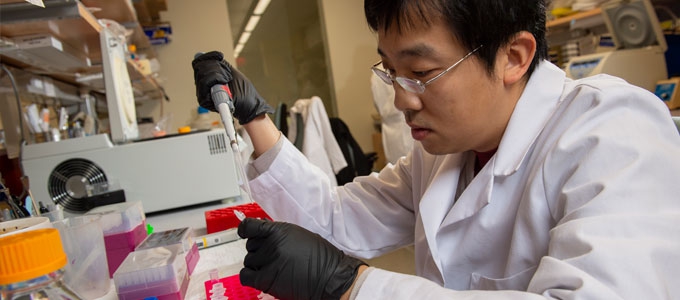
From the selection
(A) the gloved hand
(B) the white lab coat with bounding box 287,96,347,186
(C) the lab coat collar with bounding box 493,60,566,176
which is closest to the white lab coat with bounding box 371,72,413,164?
(B) the white lab coat with bounding box 287,96,347,186

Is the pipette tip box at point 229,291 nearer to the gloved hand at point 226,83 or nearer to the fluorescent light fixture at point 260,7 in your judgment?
the gloved hand at point 226,83

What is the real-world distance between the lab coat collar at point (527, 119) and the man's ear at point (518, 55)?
4 centimetres

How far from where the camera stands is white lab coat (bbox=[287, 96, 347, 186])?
9.77 ft

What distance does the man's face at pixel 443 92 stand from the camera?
714 mm

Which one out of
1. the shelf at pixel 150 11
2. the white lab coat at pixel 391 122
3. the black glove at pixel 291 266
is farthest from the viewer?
the shelf at pixel 150 11

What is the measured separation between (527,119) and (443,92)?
161 millimetres

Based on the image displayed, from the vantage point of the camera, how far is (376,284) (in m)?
0.65

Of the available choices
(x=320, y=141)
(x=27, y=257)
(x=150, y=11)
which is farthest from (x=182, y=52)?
(x=27, y=257)

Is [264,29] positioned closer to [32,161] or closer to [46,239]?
[32,161]

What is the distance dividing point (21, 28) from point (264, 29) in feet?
12.1

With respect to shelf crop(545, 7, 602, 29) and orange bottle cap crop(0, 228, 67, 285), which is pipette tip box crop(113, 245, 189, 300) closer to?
orange bottle cap crop(0, 228, 67, 285)

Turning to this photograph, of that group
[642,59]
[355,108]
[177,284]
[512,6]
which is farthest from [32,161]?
[355,108]

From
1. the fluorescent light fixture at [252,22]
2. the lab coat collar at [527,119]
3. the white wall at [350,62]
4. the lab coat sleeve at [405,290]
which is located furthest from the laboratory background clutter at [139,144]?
the white wall at [350,62]

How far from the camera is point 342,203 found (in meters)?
1.07
